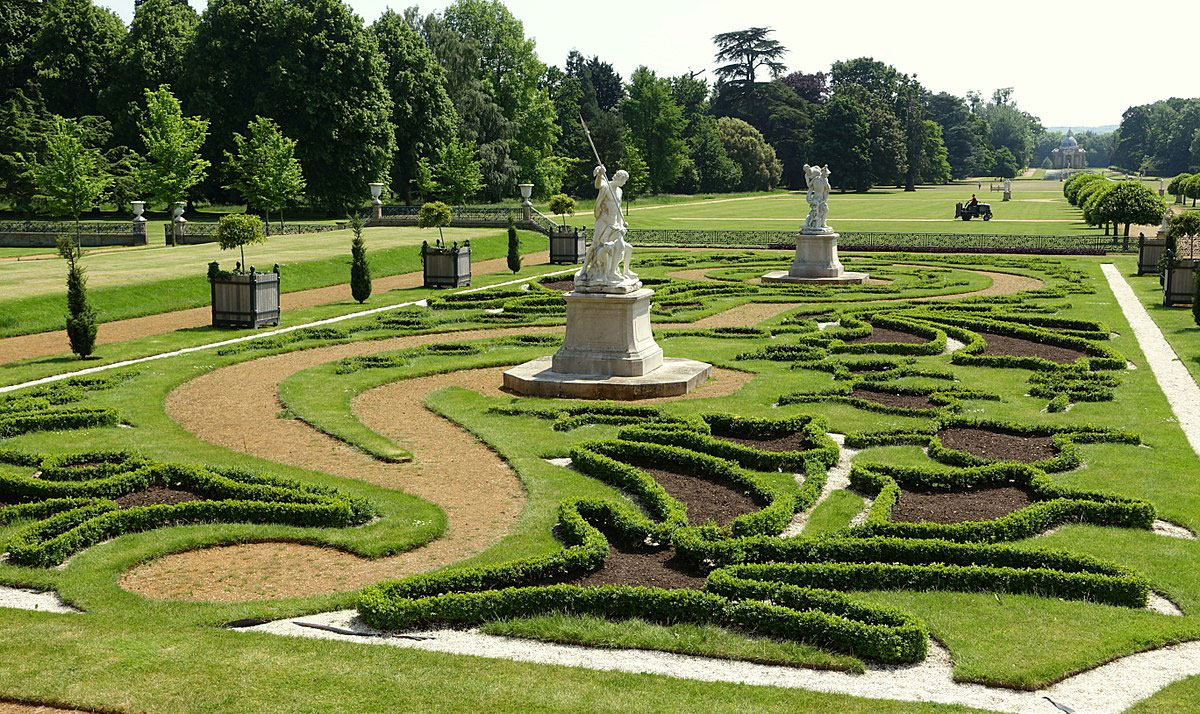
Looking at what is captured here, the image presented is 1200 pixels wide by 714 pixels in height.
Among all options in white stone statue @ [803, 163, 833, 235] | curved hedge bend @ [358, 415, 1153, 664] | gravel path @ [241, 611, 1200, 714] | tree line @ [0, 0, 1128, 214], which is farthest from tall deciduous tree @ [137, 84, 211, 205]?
gravel path @ [241, 611, 1200, 714]

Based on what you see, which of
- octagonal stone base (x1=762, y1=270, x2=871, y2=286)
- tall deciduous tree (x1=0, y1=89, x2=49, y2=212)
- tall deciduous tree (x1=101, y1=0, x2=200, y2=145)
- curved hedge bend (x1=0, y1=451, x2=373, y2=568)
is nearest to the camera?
curved hedge bend (x1=0, y1=451, x2=373, y2=568)

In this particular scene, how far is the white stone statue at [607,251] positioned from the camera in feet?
65.1

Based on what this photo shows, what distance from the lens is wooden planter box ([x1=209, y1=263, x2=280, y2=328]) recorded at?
27.4m

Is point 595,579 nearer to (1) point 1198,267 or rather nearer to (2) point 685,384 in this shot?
(2) point 685,384

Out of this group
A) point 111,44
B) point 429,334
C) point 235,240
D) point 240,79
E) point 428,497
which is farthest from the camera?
point 111,44

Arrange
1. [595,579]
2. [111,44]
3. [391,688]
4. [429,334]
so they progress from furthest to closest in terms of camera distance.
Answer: [111,44] < [429,334] < [595,579] < [391,688]

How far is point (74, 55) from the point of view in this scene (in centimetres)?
7262

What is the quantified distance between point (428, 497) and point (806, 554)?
4.66 meters

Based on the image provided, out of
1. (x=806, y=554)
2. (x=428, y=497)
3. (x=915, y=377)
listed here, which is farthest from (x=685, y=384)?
(x=806, y=554)

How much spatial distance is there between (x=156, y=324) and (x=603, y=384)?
50.2 ft

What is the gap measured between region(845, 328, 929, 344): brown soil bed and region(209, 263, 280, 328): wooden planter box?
1385 centimetres

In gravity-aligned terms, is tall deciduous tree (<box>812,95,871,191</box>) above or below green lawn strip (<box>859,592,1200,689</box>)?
above

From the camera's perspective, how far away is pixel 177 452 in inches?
589

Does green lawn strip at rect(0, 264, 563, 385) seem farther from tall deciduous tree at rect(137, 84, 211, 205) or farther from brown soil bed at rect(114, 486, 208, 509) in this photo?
tall deciduous tree at rect(137, 84, 211, 205)
